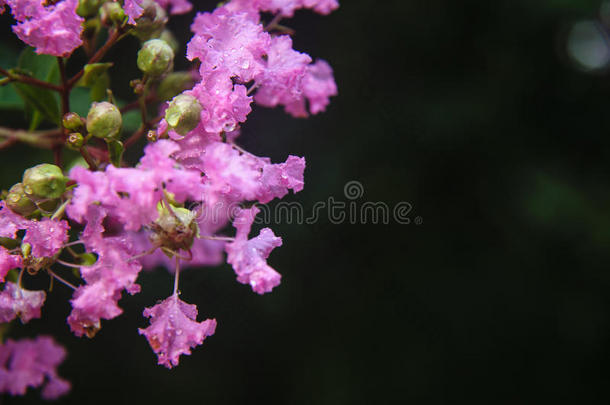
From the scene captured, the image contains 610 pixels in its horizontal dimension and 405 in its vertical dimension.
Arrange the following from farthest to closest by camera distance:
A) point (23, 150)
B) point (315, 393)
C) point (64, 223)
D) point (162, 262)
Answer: point (315, 393) → point (162, 262) → point (23, 150) → point (64, 223)

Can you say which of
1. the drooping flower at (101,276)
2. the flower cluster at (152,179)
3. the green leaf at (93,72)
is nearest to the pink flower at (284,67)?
the flower cluster at (152,179)

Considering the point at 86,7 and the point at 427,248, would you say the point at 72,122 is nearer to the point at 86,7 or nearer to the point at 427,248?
the point at 86,7

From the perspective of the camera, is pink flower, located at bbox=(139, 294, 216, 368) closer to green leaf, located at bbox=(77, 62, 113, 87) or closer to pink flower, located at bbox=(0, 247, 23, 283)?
pink flower, located at bbox=(0, 247, 23, 283)

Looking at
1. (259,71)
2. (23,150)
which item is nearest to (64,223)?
(259,71)

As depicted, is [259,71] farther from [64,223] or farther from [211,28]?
[64,223]

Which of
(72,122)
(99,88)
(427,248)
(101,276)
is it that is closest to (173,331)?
(101,276)

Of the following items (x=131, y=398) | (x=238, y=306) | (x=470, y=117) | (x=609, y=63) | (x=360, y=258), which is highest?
(x=609, y=63)
